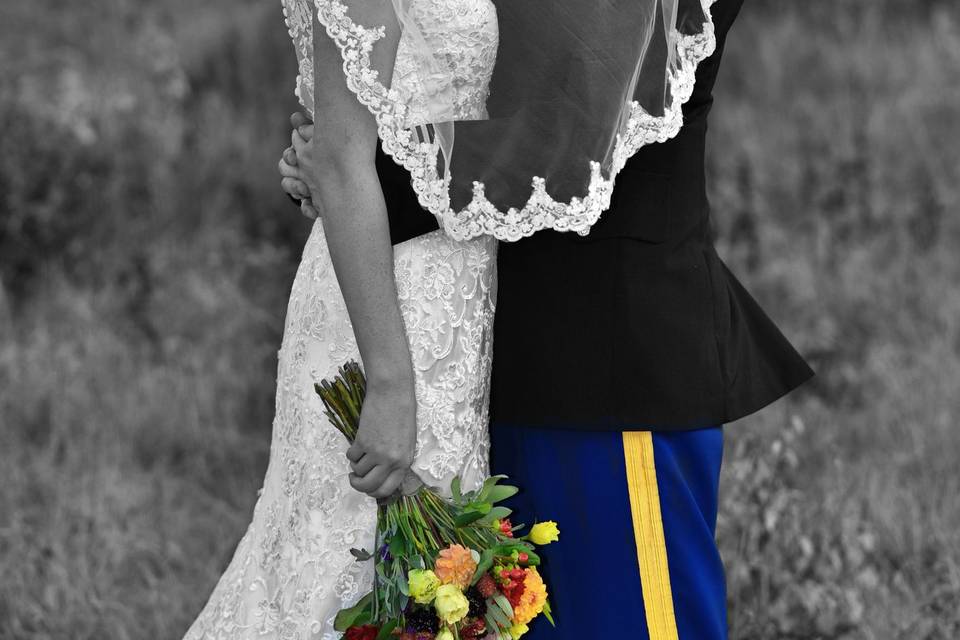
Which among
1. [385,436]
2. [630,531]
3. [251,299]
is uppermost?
[251,299]

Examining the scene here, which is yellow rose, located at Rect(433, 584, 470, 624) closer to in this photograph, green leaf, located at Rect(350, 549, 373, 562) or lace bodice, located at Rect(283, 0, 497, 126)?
green leaf, located at Rect(350, 549, 373, 562)

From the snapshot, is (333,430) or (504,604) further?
(333,430)

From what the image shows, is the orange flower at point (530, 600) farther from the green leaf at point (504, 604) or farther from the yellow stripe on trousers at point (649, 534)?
the yellow stripe on trousers at point (649, 534)

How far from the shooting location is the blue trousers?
179 cm

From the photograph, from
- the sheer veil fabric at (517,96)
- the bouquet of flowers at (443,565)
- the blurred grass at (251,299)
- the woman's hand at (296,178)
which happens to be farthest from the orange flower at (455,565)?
the blurred grass at (251,299)

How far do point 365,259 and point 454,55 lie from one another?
303mm

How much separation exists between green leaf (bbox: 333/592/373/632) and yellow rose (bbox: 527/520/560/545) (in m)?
0.26

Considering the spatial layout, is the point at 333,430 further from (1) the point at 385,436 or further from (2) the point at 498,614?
(2) the point at 498,614

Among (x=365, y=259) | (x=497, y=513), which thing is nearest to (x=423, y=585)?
(x=497, y=513)

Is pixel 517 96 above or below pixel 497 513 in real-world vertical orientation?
above

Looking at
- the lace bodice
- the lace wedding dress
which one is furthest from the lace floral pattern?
the lace bodice

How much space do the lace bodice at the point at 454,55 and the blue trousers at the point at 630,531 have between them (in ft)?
1.68

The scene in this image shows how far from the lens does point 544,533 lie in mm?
1761

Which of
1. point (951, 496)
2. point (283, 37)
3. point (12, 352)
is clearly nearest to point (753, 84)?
point (283, 37)
